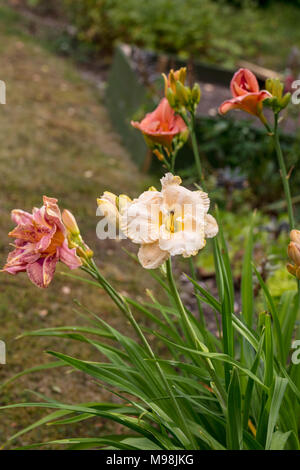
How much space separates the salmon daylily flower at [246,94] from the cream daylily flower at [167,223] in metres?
0.43

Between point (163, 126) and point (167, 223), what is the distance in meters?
0.52

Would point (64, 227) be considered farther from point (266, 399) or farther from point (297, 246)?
point (266, 399)

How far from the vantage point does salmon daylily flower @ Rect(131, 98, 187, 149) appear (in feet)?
5.13

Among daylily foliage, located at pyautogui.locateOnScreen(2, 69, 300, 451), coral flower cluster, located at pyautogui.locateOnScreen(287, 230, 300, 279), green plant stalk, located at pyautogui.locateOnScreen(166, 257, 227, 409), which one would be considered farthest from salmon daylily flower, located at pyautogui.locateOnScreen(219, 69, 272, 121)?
green plant stalk, located at pyautogui.locateOnScreen(166, 257, 227, 409)

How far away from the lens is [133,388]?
57.6 inches

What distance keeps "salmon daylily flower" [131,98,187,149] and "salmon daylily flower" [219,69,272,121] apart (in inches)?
5.6

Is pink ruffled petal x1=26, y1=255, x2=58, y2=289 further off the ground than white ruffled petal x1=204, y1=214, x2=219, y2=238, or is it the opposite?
white ruffled petal x1=204, y1=214, x2=219, y2=238

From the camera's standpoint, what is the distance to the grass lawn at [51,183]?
94.3 inches

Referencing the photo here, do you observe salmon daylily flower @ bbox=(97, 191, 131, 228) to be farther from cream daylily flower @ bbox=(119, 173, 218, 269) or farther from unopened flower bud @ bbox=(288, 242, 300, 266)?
unopened flower bud @ bbox=(288, 242, 300, 266)

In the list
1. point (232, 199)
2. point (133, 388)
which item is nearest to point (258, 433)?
point (133, 388)

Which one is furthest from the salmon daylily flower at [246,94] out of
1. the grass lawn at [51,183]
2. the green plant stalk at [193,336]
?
the grass lawn at [51,183]

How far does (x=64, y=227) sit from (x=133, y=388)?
510 millimetres

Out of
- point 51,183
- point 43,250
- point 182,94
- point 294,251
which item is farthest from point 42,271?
point 51,183

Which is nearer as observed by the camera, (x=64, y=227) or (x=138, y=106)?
(x=64, y=227)
